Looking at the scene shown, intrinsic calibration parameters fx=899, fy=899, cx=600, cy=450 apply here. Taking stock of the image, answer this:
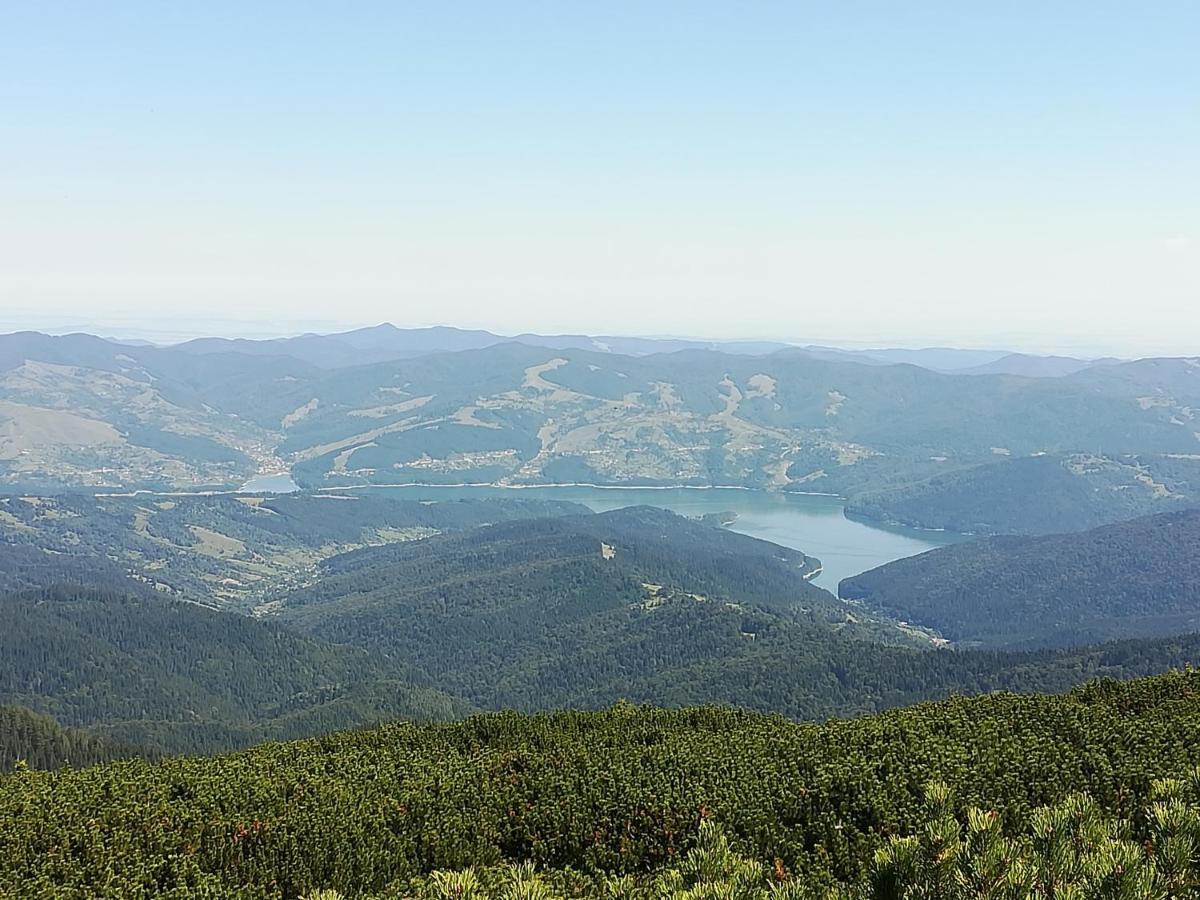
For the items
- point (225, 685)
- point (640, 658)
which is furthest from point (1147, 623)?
point (225, 685)

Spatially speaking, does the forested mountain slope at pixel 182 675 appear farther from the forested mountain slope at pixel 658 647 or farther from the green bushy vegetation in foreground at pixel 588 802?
the green bushy vegetation in foreground at pixel 588 802

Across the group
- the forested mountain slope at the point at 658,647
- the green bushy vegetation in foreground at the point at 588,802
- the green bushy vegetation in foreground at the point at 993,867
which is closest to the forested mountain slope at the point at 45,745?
the green bushy vegetation in foreground at the point at 588,802

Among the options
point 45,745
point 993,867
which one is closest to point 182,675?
point 45,745

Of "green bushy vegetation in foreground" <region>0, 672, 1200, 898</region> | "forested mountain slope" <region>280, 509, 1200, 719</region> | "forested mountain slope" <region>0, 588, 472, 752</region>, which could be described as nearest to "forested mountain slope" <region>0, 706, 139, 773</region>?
"forested mountain slope" <region>0, 588, 472, 752</region>

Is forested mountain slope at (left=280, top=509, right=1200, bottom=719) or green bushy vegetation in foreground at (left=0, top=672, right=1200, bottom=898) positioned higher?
green bushy vegetation in foreground at (left=0, top=672, right=1200, bottom=898)

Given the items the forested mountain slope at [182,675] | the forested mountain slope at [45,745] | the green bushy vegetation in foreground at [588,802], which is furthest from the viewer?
the forested mountain slope at [182,675]

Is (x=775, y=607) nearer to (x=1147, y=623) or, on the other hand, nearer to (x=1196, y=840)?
(x=1147, y=623)

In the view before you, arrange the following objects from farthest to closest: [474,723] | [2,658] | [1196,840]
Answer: [2,658] → [474,723] → [1196,840]

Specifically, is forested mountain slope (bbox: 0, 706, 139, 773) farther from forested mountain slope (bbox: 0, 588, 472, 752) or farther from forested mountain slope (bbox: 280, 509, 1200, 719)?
forested mountain slope (bbox: 280, 509, 1200, 719)

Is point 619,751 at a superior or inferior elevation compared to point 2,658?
superior
